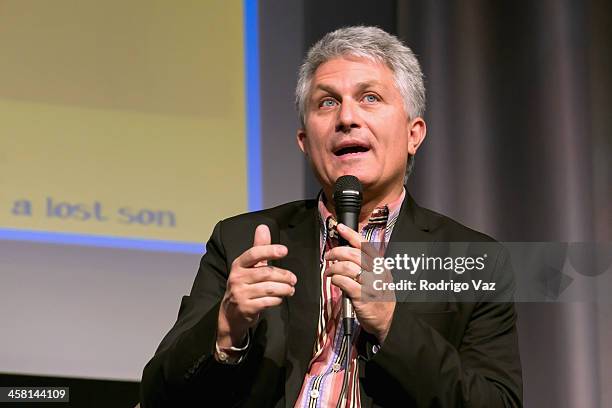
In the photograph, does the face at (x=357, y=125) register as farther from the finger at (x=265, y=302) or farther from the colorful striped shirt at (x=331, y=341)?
the finger at (x=265, y=302)

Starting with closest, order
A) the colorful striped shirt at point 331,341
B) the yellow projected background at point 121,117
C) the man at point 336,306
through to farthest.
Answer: the man at point 336,306 < the colorful striped shirt at point 331,341 < the yellow projected background at point 121,117

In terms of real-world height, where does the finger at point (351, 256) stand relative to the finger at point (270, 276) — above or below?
above

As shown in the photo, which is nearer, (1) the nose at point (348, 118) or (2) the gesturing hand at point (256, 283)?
(2) the gesturing hand at point (256, 283)

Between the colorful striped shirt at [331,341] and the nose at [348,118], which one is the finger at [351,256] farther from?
the nose at [348,118]

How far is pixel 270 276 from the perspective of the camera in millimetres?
1669

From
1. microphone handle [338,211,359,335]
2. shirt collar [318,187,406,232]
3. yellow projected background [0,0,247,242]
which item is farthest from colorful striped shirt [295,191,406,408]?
yellow projected background [0,0,247,242]

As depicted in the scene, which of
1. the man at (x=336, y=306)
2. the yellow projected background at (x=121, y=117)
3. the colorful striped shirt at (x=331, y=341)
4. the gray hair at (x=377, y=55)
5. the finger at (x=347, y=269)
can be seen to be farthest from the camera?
the yellow projected background at (x=121, y=117)

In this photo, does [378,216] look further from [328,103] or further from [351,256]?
[351,256]

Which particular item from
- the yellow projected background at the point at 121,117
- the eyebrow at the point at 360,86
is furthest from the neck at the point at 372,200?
the yellow projected background at the point at 121,117

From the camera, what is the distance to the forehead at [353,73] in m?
2.15

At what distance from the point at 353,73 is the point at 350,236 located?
0.62 meters

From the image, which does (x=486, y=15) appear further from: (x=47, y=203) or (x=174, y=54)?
(x=47, y=203)

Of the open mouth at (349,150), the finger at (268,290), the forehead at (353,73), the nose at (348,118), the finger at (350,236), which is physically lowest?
the finger at (268,290)

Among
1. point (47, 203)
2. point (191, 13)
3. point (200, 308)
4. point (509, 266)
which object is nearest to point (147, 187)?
point (47, 203)
